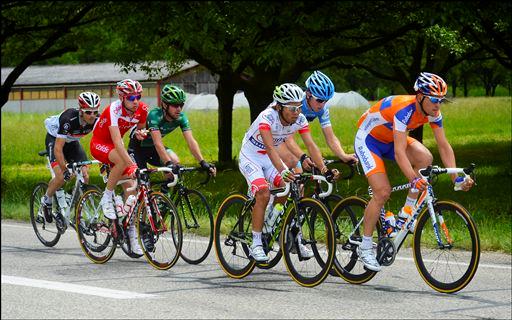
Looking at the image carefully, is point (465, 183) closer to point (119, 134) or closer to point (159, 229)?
point (119, 134)

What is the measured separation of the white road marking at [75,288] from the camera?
7.75 m

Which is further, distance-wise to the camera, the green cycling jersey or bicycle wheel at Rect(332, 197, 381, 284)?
the green cycling jersey

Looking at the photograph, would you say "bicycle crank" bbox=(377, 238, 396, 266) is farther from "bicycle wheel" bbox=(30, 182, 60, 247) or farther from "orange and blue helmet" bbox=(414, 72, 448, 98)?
"bicycle wheel" bbox=(30, 182, 60, 247)

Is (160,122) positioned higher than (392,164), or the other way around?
(160,122)

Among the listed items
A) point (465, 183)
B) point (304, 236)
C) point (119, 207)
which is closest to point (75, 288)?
point (119, 207)

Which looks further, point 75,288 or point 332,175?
point 75,288

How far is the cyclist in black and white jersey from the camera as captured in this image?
353 inches

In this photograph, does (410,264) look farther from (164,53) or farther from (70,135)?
(164,53)

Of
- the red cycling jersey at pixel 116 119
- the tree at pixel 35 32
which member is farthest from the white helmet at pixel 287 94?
the red cycling jersey at pixel 116 119

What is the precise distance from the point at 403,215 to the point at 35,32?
533 inches

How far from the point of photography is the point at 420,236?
5895 mm

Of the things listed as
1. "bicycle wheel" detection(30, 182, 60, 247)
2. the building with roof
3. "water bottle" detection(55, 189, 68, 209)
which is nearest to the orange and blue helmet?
"water bottle" detection(55, 189, 68, 209)

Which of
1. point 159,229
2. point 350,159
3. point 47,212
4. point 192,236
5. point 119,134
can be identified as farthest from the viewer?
point 47,212

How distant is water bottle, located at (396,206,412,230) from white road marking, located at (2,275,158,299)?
2367 mm
